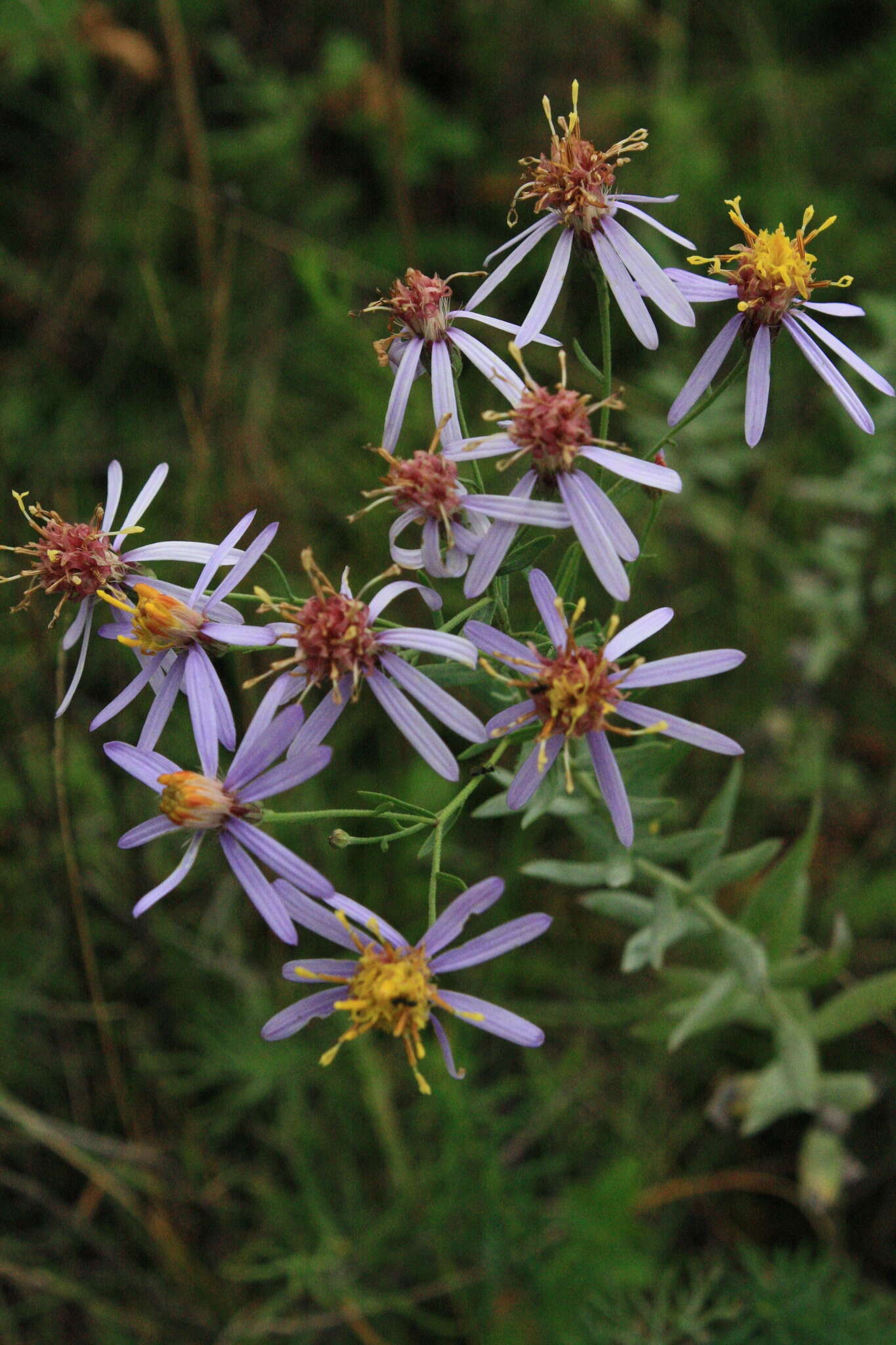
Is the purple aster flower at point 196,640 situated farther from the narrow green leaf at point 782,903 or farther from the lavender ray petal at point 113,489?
the narrow green leaf at point 782,903

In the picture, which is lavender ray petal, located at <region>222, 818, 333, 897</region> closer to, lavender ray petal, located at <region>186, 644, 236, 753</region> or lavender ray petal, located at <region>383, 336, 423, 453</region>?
lavender ray petal, located at <region>186, 644, 236, 753</region>

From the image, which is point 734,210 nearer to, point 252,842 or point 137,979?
point 252,842

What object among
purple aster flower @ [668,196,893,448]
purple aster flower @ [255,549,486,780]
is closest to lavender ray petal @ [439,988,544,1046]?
purple aster flower @ [255,549,486,780]

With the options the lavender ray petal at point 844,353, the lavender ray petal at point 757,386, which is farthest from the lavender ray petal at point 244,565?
the lavender ray petal at point 844,353

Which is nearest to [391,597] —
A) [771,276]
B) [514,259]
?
[514,259]

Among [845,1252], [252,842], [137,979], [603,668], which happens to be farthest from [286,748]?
[845,1252]
